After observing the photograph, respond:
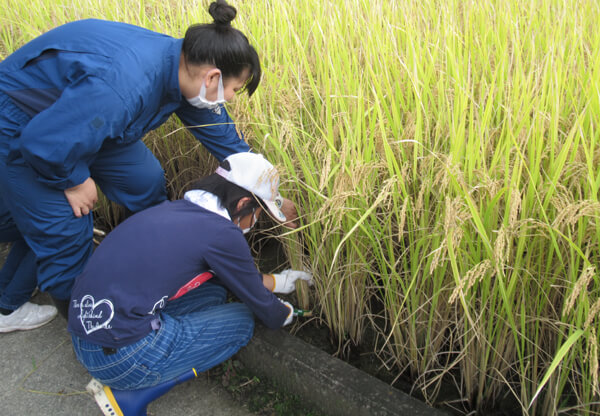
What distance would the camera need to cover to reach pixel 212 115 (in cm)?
220

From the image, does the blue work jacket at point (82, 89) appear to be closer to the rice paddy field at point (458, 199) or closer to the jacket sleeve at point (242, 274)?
the rice paddy field at point (458, 199)

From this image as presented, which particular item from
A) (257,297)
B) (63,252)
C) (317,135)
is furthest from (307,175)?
(63,252)

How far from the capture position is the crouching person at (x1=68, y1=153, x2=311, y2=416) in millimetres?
1709

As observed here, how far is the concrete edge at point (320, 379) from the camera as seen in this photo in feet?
5.27

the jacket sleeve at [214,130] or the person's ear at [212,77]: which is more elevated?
the person's ear at [212,77]

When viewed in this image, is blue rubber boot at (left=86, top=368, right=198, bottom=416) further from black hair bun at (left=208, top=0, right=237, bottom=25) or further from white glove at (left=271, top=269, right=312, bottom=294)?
black hair bun at (left=208, top=0, right=237, bottom=25)

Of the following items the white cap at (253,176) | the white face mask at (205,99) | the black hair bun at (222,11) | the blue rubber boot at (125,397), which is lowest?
the blue rubber boot at (125,397)

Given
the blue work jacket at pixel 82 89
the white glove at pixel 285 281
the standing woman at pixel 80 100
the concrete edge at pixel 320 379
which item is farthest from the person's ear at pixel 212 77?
the concrete edge at pixel 320 379

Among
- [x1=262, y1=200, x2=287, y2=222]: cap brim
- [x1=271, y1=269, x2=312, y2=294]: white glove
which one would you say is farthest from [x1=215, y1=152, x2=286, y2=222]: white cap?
[x1=271, y1=269, x2=312, y2=294]: white glove

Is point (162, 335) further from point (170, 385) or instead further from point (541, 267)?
point (541, 267)

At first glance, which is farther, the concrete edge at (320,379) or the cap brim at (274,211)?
the cap brim at (274,211)

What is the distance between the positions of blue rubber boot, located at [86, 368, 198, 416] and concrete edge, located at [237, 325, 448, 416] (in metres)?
0.36

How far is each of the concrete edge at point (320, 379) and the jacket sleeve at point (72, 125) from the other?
3.27 ft

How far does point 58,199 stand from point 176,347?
762mm
